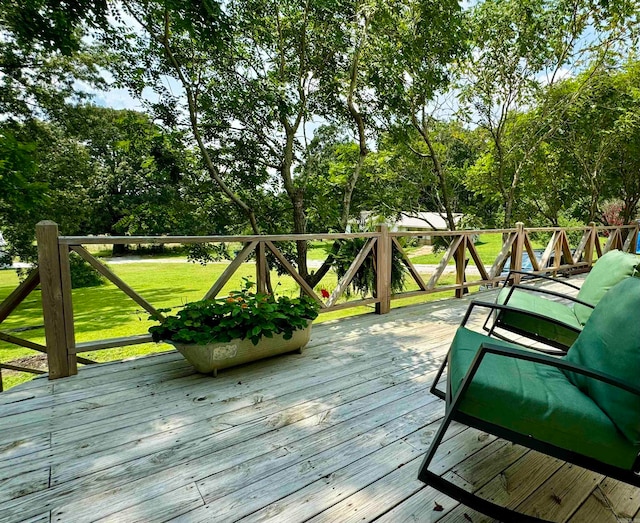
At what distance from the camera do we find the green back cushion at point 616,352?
1161mm

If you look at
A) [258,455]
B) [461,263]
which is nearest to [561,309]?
[461,263]

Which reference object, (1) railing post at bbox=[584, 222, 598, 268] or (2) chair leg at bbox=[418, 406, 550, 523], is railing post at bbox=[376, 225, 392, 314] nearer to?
(2) chair leg at bbox=[418, 406, 550, 523]

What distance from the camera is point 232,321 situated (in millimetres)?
2484

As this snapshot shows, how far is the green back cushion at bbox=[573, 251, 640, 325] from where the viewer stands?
2.42 meters

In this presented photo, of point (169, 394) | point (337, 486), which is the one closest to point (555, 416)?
point (337, 486)

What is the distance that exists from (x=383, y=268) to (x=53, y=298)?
3.02 m

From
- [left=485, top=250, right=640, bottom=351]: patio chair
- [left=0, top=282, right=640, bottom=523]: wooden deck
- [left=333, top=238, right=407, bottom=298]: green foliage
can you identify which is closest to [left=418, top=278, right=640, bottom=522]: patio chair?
[left=0, top=282, right=640, bottom=523]: wooden deck

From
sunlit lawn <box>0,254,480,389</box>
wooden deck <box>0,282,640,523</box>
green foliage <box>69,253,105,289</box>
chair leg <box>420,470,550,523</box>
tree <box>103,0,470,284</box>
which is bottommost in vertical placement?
sunlit lawn <box>0,254,480,389</box>

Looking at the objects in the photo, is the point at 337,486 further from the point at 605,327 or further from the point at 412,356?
the point at 412,356

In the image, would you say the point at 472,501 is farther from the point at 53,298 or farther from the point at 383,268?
the point at 383,268

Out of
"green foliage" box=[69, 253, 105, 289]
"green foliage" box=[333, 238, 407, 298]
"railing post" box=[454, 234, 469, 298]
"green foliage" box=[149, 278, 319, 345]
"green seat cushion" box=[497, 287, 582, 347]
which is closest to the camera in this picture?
"green seat cushion" box=[497, 287, 582, 347]

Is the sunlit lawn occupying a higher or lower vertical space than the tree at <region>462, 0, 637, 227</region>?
lower

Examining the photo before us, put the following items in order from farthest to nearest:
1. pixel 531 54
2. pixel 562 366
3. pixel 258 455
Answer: pixel 531 54, pixel 258 455, pixel 562 366

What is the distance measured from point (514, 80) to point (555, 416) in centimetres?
772
